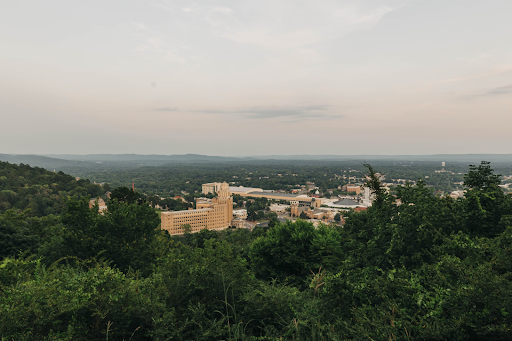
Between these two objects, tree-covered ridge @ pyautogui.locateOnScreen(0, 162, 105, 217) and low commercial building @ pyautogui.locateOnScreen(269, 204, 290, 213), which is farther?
low commercial building @ pyautogui.locateOnScreen(269, 204, 290, 213)

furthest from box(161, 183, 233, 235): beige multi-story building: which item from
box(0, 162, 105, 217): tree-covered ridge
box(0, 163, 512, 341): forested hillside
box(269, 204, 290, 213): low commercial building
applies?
box(0, 163, 512, 341): forested hillside

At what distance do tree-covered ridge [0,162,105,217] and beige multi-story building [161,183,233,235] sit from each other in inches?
686

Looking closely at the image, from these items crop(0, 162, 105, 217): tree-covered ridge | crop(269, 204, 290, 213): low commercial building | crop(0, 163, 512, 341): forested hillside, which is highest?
crop(0, 163, 512, 341): forested hillside

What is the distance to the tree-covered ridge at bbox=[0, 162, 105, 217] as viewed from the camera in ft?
148

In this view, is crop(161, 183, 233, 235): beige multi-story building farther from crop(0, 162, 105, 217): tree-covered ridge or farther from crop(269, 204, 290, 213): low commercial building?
crop(0, 162, 105, 217): tree-covered ridge

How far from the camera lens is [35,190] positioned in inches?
2020

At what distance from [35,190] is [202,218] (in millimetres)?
32615

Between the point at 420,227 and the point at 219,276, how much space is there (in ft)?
19.1

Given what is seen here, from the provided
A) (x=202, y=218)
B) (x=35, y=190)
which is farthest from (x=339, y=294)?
(x=35, y=190)

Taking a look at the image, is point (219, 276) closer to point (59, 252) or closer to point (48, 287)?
point (48, 287)

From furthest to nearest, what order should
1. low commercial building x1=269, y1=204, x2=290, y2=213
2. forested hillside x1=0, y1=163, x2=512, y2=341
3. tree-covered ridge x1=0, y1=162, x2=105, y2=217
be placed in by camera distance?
low commercial building x1=269, y1=204, x2=290, y2=213 → tree-covered ridge x1=0, y1=162, x2=105, y2=217 → forested hillside x1=0, y1=163, x2=512, y2=341

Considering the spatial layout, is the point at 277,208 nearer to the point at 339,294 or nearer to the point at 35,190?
the point at 35,190

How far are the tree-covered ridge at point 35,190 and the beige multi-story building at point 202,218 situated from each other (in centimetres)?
1742

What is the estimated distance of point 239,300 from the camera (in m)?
6.43
